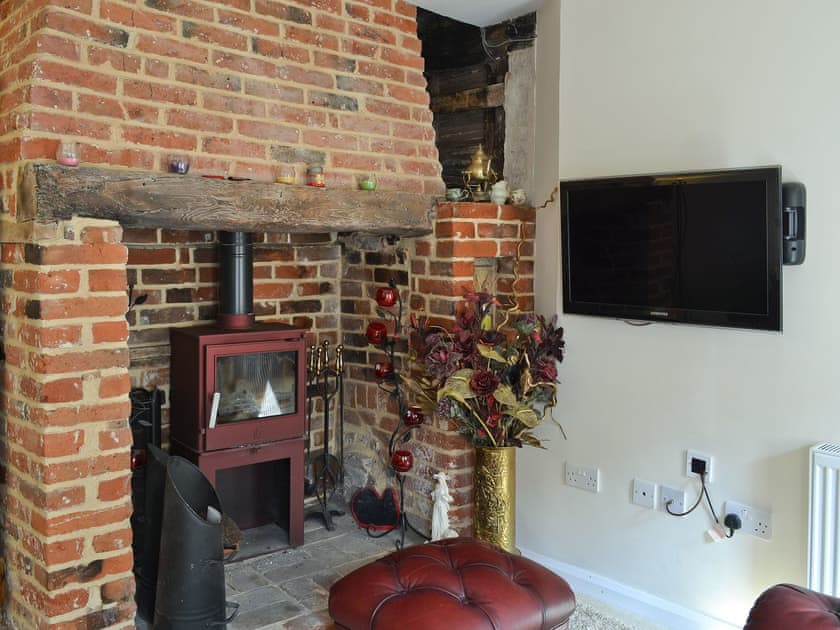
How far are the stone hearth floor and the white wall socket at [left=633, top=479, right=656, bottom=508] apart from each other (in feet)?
3.35

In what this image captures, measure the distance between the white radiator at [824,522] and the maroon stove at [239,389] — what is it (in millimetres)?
1973

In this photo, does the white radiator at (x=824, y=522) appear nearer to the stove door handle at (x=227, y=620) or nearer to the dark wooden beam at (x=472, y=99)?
the stove door handle at (x=227, y=620)

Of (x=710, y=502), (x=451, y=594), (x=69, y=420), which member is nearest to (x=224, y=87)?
(x=69, y=420)

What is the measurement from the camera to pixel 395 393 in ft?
11.3

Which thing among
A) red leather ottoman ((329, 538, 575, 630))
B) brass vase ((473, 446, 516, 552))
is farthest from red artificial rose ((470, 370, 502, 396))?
red leather ottoman ((329, 538, 575, 630))

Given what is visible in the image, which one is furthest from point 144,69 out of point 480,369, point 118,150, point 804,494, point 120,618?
point 804,494

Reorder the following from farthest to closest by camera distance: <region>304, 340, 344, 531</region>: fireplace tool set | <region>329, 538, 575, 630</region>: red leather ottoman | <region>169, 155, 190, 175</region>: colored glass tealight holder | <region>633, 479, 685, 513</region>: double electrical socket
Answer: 1. <region>304, 340, 344, 531</region>: fireplace tool set
2. <region>633, 479, 685, 513</region>: double electrical socket
3. <region>169, 155, 190, 175</region>: colored glass tealight holder
4. <region>329, 538, 575, 630</region>: red leather ottoman

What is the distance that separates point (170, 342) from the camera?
10.3 ft

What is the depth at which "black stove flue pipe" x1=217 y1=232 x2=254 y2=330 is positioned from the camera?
311 centimetres

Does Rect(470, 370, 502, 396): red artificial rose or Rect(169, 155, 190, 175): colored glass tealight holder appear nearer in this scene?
Rect(169, 155, 190, 175): colored glass tealight holder

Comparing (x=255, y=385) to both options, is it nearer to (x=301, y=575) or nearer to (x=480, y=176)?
(x=301, y=575)

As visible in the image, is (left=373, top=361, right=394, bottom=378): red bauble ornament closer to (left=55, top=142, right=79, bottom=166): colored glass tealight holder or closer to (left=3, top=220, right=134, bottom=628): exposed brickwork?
(left=3, top=220, right=134, bottom=628): exposed brickwork

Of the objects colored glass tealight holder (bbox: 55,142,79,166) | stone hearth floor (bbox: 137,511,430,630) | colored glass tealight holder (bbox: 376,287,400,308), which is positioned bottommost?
stone hearth floor (bbox: 137,511,430,630)

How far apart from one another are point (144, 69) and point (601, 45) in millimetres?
1701
